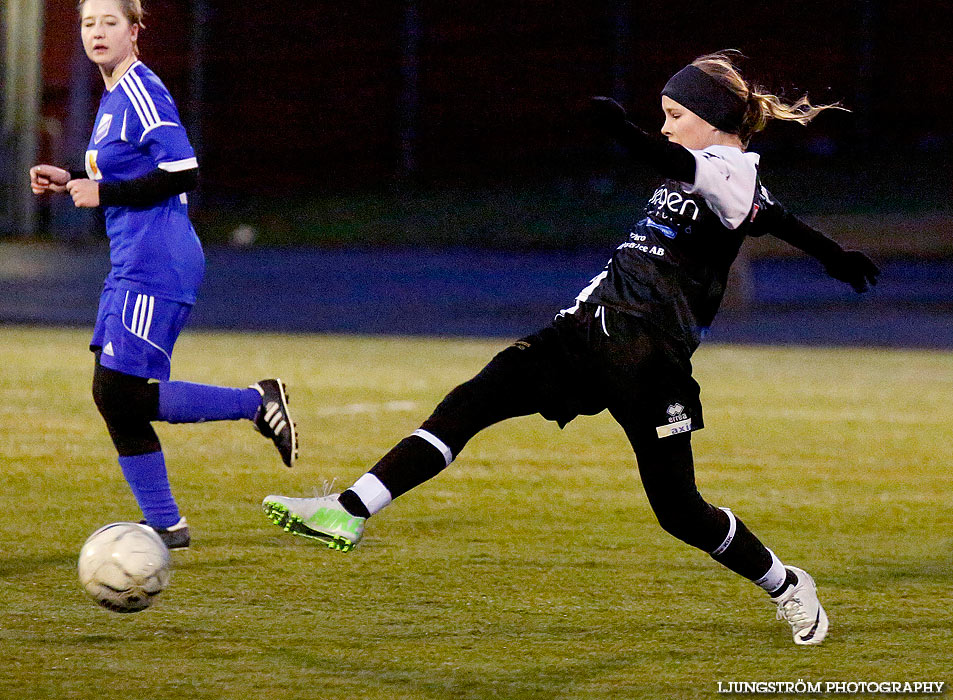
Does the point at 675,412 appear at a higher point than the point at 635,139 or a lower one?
lower

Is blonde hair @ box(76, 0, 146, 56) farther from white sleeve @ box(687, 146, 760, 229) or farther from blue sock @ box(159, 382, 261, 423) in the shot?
white sleeve @ box(687, 146, 760, 229)

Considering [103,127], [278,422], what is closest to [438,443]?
[278,422]

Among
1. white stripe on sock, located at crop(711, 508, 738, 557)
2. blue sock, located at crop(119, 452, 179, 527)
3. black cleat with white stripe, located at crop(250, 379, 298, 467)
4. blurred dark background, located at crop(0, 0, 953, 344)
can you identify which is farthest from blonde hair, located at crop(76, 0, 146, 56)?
blurred dark background, located at crop(0, 0, 953, 344)

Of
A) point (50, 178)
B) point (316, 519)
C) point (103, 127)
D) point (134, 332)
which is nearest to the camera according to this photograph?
point (316, 519)

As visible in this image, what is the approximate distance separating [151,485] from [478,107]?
25.2 metres

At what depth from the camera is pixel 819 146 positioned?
28234 millimetres

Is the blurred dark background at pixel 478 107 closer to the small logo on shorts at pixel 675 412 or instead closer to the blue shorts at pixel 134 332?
the blue shorts at pixel 134 332

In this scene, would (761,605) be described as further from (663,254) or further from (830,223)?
(830,223)

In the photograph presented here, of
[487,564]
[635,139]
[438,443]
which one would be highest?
[635,139]

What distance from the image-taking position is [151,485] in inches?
242

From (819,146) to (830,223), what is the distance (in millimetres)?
10181

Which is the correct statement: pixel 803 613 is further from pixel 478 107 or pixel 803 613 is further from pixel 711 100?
pixel 478 107

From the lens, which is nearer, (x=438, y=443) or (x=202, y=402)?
(x=438, y=443)

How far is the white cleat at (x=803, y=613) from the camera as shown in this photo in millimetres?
5000
